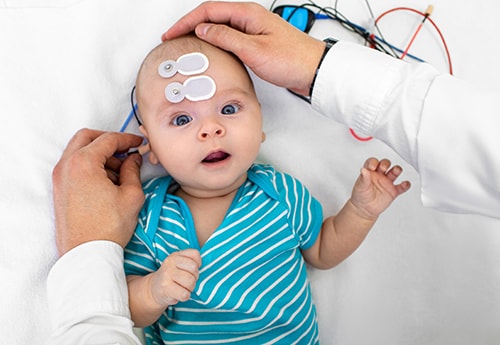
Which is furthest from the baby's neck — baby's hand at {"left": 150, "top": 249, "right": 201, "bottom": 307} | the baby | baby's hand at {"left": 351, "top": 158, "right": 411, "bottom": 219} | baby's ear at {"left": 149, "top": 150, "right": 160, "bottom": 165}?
baby's hand at {"left": 351, "top": 158, "right": 411, "bottom": 219}

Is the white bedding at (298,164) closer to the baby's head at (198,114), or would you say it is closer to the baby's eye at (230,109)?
the baby's head at (198,114)

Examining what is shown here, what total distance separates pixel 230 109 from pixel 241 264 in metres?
0.37

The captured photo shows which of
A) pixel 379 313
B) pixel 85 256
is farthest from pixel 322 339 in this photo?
pixel 85 256

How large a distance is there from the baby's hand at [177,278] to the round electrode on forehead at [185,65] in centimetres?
42

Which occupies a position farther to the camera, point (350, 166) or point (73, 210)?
point (350, 166)

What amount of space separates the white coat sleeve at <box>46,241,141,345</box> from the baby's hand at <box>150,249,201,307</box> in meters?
Result: 0.07

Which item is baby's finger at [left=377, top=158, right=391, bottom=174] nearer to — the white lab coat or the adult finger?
the white lab coat

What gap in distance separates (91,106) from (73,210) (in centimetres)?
32

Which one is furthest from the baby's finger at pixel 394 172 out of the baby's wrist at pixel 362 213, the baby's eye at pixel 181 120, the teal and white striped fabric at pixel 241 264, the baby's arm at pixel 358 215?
the baby's eye at pixel 181 120

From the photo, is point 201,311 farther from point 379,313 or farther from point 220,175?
point 379,313

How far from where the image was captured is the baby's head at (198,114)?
3.89 feet

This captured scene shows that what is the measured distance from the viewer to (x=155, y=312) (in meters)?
1.09

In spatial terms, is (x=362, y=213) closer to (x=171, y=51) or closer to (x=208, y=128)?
(x=208, y=128)

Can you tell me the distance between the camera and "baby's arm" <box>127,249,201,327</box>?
102 centimetres
